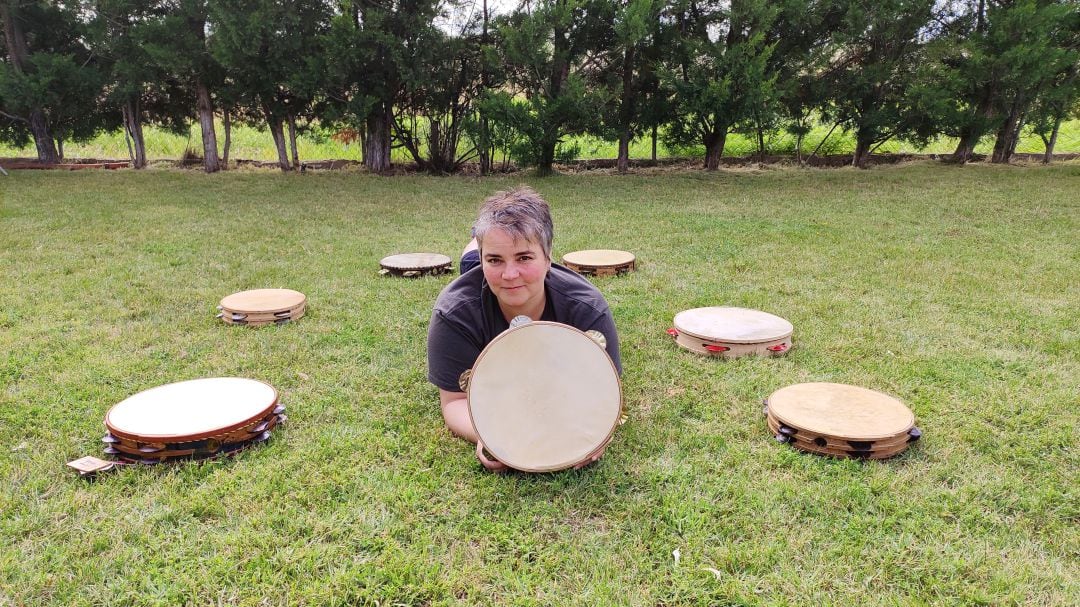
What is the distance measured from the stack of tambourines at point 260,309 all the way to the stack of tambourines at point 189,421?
1569 mm

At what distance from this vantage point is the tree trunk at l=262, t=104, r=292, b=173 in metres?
14.6

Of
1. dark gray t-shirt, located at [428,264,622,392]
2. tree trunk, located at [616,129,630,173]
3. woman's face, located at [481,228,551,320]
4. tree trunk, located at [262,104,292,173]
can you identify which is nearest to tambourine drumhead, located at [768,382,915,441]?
dark gray t-shirt, located at [428,264,622,392]

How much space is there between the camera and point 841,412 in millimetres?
2793

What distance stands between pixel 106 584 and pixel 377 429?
124cm

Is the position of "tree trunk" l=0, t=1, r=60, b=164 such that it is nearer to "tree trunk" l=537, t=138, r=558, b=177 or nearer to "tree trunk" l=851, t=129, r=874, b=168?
"tree trunk" l=537, t=138, r=558, b=177

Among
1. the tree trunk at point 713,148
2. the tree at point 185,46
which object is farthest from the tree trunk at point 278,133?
the tree trunk at point 713,148

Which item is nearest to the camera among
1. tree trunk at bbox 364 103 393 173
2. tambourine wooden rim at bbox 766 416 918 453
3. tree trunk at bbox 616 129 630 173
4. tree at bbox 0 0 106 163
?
tambourine wooden rim at bbox 766 416 918 453

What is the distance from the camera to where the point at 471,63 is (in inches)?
583

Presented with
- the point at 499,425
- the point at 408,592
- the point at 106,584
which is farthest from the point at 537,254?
the point at 106,584

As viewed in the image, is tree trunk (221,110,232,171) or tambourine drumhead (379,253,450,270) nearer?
tambourine drumhead (379,253,450,270)

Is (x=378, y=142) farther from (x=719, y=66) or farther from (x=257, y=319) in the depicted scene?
(x=257, y=319)

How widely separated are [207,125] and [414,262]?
38.9 feet

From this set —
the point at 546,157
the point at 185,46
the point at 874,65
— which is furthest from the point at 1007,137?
the point at 185,46

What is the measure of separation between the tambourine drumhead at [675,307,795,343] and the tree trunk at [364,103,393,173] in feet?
42.7
